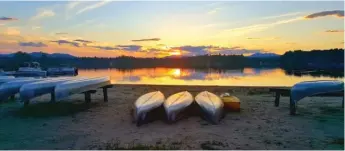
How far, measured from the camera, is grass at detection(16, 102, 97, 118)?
847cm

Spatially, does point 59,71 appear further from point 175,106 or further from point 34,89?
point 175,106

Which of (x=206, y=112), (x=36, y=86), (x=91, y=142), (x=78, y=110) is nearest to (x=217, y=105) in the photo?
(x=206, y=112)

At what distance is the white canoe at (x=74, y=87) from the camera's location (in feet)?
28.2

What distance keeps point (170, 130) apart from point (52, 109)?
15.2 feet

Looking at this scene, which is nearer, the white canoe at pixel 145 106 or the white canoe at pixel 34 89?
the white canoe at pixel 145 106

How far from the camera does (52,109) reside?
364 inches

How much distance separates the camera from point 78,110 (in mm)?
9078

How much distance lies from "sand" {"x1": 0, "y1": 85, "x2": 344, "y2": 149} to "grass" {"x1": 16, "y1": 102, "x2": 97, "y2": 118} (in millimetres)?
27

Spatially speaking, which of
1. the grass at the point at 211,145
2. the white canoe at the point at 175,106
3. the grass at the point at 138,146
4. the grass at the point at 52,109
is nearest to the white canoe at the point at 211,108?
the white canoe at the point at 175,106

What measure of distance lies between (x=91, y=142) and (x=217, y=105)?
3.62 m

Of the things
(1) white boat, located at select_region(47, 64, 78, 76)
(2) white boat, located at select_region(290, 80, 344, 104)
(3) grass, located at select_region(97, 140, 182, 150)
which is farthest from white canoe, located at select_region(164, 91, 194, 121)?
(1) white boat, located at select_region(47, 64, 78, 76)

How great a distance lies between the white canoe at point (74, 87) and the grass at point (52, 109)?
51cm

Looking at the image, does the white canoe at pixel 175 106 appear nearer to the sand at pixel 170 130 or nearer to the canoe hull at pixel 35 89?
the sand at pixel 170 130

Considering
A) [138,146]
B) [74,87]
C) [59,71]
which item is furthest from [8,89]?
[59,71]
